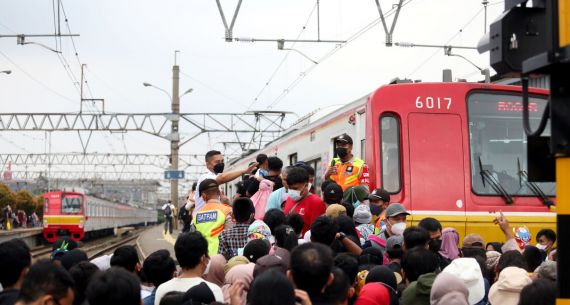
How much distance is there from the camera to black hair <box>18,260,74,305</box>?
4102mm

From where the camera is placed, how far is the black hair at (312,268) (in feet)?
13.7

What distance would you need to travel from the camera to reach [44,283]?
4.12 m

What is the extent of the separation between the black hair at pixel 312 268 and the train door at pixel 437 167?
5.99m

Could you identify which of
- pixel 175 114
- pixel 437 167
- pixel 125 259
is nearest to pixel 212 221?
pixel 125 259

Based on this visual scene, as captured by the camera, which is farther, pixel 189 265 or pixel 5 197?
pixel 5 197

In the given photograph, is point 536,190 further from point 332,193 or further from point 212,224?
point 212,224

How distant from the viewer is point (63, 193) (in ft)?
130

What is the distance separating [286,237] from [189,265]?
1034 mm

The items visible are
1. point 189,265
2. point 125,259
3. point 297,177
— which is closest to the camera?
point 189,265

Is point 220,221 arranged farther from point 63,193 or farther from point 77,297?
point 63,193

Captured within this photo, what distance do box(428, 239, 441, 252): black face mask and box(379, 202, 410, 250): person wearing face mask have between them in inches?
27.5

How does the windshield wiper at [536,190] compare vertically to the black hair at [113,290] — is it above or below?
above

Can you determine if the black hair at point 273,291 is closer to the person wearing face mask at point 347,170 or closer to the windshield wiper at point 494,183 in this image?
the person wearing face mask at point 347,170

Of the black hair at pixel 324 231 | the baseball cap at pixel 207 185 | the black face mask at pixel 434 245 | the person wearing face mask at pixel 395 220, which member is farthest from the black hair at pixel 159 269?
the person wearing face mask at pixel 395 220
